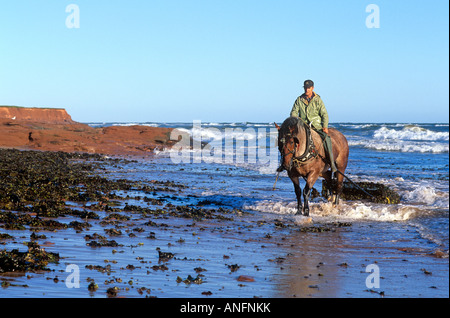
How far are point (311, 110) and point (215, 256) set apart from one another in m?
5.26

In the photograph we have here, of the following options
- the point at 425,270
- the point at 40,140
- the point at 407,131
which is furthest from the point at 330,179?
the point at 407,131

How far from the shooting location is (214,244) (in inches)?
326

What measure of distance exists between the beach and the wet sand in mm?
19

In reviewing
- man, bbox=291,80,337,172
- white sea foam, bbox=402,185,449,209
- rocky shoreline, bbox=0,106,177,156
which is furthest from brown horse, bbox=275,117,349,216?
rocky shoreline, bbox=0,106,177,156

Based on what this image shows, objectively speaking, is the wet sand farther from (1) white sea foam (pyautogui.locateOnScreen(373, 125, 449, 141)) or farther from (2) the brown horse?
(1) white sea foam (pyautogui.locateOnScreen(373, 125, 449, 141))

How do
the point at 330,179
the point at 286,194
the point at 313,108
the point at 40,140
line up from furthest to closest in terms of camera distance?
1. the point at 40,140
2. the point at 286,194
3. the point at 330,179
4. the point at 313,108

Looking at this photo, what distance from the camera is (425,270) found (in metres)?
6.49

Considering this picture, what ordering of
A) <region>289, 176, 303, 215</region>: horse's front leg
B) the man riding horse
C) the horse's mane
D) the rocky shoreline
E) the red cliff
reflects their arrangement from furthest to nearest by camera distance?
the red cliff
the rocky shoreline
<region>289, 176, 303, 215</region>: horse's front leg
the man riding horse
the horse's mane

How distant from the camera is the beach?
5698mm

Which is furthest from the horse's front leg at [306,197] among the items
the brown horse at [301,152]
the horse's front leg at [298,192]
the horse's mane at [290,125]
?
the horse's mane at [290,125]

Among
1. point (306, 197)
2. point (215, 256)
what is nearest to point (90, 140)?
point (306, 197)

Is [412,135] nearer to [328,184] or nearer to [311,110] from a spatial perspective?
[328,184]
